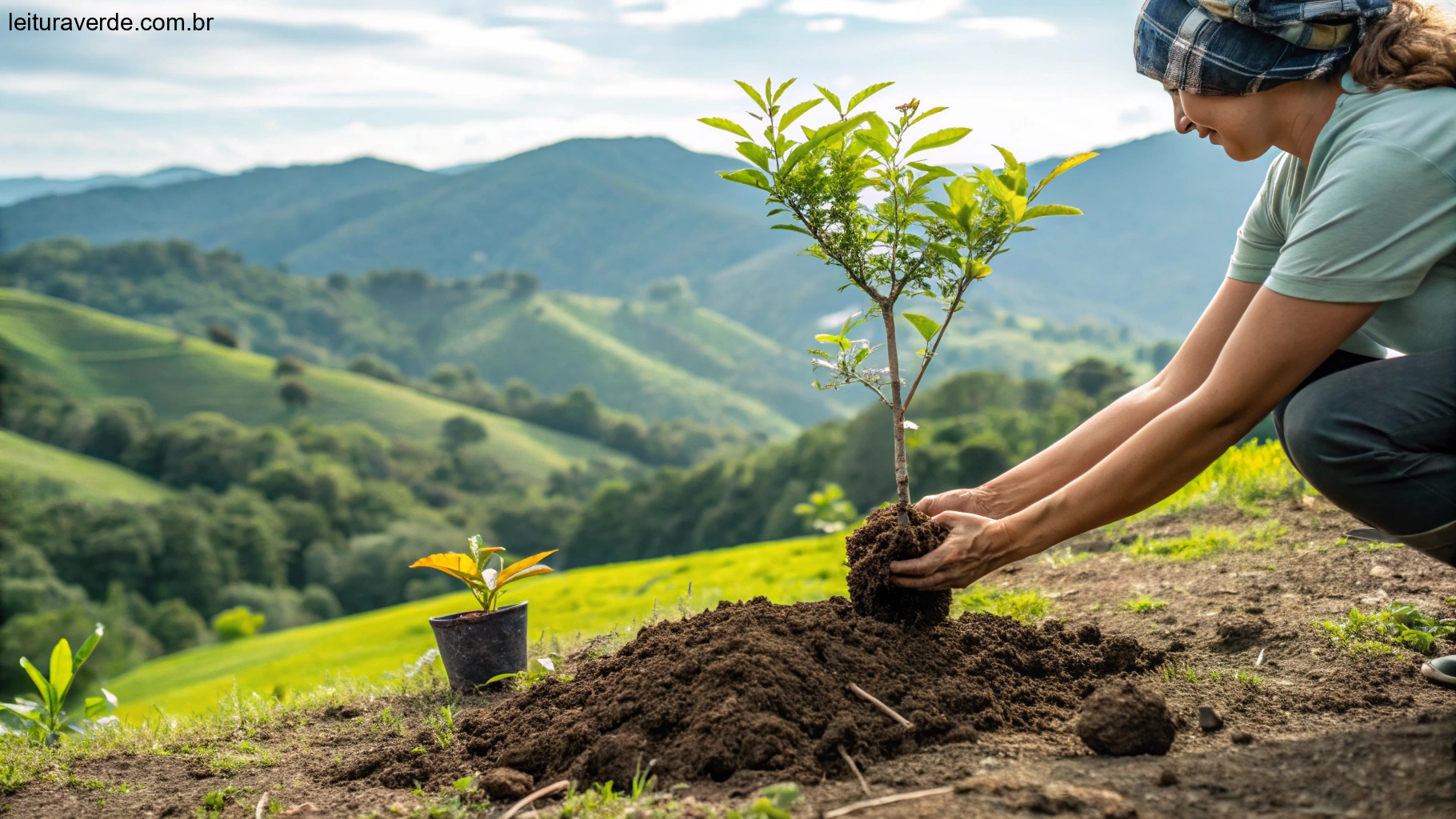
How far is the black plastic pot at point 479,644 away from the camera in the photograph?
4.14 m

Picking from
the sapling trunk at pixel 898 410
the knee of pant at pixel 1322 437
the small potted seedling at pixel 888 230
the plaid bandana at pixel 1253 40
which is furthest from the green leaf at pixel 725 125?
the knee of pant at pixel 1322 437

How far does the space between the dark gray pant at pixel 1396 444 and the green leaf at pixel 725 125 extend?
203 centimetres

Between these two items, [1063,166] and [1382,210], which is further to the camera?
[1063,166]

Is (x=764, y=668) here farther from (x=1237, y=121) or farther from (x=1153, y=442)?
(x=1237, y=121)

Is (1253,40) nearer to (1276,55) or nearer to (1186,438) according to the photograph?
(1276,55)

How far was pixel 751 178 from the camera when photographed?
3152 mm

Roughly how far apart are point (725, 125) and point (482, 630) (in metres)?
2.48

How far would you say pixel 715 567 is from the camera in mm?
16234

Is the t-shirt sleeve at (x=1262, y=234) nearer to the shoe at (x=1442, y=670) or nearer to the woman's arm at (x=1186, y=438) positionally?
the woman's arm at (x=1186, y=438)

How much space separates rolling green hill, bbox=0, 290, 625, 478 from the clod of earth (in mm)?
117173

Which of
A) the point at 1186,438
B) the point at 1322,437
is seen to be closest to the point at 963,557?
the point at 1186,438

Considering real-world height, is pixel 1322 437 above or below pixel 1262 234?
below

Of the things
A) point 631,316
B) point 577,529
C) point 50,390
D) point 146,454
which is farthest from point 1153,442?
point 631,316

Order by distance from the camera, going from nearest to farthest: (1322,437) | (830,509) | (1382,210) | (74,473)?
(1382,210), (1322,437), (830,509), (74,473)
